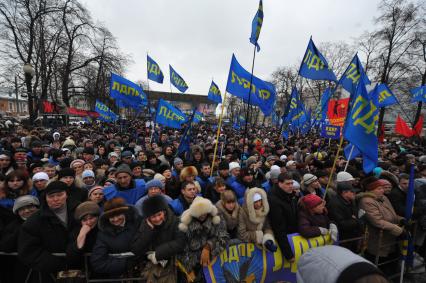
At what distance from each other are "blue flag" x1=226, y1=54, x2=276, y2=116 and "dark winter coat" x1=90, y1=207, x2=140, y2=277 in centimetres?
480

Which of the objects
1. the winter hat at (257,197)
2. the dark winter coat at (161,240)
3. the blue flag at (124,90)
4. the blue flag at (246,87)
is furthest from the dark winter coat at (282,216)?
the blue flag at (124,90)

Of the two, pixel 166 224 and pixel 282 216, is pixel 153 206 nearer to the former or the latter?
pixel 166 224

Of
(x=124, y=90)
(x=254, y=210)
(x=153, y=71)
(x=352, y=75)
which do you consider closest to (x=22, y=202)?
(x=254, y=210)

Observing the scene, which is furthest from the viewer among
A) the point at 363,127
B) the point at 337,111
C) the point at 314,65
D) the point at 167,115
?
the point at 337,111

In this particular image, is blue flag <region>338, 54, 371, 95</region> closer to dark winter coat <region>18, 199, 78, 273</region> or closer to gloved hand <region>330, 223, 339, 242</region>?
gloved hand <region>330, 223, 339, 242</region>

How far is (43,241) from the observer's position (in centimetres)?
267

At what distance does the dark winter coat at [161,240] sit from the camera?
8.36 ft

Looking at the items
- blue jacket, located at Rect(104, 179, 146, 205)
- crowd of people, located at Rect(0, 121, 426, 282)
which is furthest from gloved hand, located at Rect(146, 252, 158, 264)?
blue jacket, located at Rect(104, 179, 146, 205)

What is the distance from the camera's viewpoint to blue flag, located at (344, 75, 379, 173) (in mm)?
4078

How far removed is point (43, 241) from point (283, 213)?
2.95 meters

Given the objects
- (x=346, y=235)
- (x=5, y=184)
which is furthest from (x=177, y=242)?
(x=5, y=184)

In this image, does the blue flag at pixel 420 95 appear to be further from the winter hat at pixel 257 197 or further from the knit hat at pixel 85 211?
the knit hat at pixel 85 211

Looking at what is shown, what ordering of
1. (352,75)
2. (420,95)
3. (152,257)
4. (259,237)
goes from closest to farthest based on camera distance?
(152,257)
(259,237)
(352,75)
(420,95)

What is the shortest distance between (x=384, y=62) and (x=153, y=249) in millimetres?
28390
